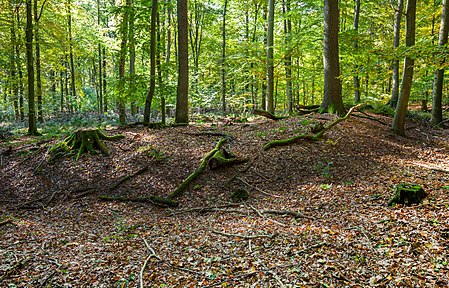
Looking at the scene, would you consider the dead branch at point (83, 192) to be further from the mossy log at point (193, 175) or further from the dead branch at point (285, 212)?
the dead branch at point (285, 212)

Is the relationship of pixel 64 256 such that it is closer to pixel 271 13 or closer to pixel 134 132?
pixel 134 132

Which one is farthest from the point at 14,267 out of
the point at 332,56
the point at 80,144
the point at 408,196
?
the point at 332,56

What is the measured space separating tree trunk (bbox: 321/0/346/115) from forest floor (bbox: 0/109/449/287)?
0.88 metres

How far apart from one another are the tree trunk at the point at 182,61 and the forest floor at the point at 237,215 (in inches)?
38.8

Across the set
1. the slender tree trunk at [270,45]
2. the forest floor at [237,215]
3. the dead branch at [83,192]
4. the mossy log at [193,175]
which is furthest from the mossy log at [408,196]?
the slender tree trunk at [270,45]

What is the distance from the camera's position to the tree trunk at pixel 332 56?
10.5 metres

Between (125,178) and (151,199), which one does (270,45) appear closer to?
(125,178)

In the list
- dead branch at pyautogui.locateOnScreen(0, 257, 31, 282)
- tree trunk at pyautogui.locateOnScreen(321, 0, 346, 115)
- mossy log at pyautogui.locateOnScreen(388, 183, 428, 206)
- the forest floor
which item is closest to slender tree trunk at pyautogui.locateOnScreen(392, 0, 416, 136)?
the forest floor

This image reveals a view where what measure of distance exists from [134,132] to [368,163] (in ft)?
25.8

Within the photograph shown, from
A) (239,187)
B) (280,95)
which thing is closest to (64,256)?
(239,187)

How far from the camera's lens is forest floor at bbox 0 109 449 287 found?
153 inches

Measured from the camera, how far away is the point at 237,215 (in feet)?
19.7

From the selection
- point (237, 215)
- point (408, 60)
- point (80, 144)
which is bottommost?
point (237, 215)

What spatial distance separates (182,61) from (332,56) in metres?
5.65
